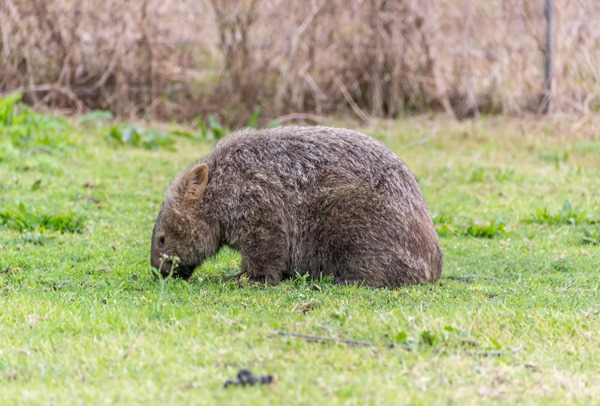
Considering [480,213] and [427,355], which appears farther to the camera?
[480,213]

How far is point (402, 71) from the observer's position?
14.1 meters

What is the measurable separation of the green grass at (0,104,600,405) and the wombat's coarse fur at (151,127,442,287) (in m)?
0.25

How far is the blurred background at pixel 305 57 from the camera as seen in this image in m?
13.4

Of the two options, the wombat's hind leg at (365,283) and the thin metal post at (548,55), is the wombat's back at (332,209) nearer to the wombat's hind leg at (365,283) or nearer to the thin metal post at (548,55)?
the wombat's hind leg at (365,283)

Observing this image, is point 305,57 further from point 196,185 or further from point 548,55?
point 196,185

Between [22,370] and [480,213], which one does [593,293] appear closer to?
[480,213]

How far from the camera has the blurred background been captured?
44.0 ft

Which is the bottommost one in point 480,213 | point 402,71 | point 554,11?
point 480,213

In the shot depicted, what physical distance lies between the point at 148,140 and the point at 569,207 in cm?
588

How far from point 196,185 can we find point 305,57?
727cm

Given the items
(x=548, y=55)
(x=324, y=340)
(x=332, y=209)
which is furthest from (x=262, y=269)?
(x=548, y=55)

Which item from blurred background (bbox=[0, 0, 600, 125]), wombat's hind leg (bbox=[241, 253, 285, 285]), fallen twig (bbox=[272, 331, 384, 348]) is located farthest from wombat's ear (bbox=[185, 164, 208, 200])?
blurred background (bbox=[0, 0, 600, 125])

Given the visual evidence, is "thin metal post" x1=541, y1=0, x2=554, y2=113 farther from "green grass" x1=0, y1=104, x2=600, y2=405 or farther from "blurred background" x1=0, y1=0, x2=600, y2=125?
"green grass" x1=0, y1=104, x2=600, y2=405

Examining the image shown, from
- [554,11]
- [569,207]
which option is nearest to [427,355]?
[569,207]
